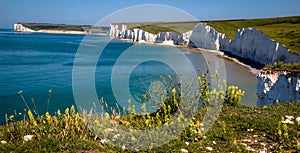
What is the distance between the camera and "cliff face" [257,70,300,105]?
75.6ft

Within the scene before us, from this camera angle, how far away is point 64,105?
3067 cm

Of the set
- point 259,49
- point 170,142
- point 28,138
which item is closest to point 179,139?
point 170,142

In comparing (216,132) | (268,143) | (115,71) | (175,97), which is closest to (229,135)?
(216,132)

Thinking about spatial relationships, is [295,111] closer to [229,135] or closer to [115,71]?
[229,135]

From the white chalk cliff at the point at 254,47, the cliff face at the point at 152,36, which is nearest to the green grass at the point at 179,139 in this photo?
the white chalk cliff at the point at 254,47

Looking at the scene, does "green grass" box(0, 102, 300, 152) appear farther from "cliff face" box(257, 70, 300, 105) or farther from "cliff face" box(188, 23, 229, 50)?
"cliff face" box(188, 23, 229, 50)

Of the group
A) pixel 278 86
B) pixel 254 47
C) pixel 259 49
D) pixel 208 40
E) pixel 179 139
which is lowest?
→ pixel 278 86

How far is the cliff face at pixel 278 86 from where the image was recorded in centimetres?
2304

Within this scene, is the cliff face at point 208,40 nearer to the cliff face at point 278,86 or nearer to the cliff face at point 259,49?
the cliff face at point 259,49

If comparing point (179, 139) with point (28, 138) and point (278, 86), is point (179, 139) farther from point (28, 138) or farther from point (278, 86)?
point (278, 86)

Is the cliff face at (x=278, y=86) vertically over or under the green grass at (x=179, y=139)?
under

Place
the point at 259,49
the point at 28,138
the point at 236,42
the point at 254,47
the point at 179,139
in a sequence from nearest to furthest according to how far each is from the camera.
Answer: the point at 28,138
the point at 179,139
the point at 259,49
the point at 254,47
the point at 236,42

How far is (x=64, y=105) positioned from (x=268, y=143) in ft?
84.3

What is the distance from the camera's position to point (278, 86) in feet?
82.4
